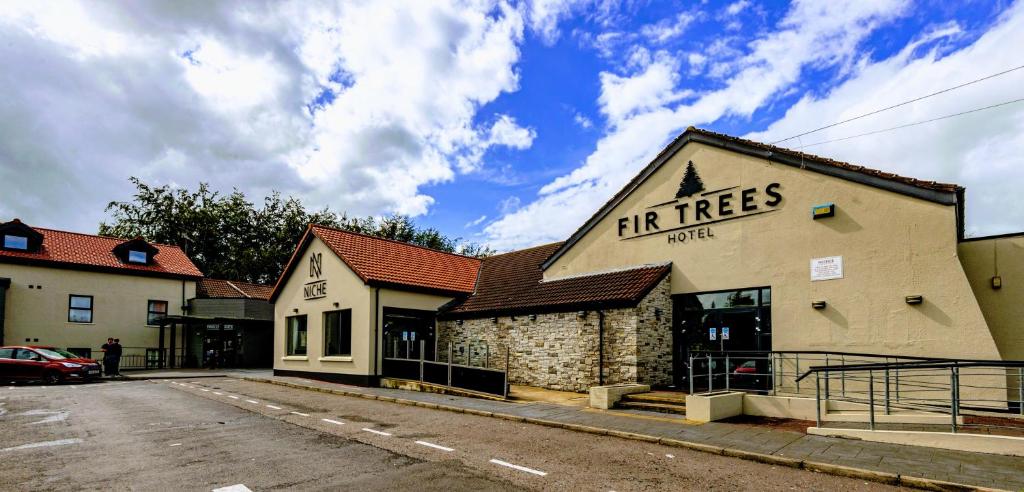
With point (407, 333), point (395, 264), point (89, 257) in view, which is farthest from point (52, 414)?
point (89, 257)

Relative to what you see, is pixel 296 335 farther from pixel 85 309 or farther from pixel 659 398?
pixel 659 398

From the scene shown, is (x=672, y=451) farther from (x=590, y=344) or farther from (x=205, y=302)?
(x=205, y=302)

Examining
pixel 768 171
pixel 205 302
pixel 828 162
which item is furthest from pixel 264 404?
pixel 205 302

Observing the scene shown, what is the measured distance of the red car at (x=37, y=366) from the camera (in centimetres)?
2178

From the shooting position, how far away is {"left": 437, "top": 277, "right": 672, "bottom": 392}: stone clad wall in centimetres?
1544

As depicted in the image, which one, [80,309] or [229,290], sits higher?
[229,290]

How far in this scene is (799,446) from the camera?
8961 millimetres

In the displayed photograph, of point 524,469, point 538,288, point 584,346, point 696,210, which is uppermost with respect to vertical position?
point 696,210

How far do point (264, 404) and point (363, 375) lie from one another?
16.3 feet

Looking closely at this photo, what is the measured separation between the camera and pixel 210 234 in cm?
4784

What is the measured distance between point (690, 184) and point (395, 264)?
11.2 metres

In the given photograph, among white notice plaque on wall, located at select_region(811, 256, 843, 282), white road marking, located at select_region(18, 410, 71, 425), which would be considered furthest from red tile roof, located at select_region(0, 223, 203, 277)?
white notice plaque on wall, located at select_region(811, 256, 843, 282)

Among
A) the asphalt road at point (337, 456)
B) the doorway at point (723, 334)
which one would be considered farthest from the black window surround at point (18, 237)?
the doorway at point (723, 334)

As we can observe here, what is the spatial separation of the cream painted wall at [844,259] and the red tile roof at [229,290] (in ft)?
91.0
